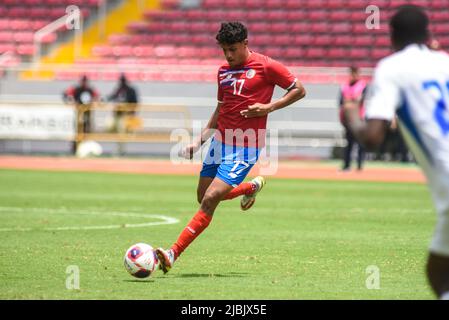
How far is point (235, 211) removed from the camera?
16.8 m

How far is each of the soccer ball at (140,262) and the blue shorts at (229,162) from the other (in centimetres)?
116

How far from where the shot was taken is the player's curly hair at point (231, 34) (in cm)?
959

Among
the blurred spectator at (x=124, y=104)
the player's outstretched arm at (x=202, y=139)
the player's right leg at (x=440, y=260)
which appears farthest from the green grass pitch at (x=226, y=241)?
the blurred spectator at (x=124, y=104)

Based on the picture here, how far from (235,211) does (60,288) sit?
28.7 feet

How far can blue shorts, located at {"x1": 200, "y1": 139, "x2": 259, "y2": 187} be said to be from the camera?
966 cm

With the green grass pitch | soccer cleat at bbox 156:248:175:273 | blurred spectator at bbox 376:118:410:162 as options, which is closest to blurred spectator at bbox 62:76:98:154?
blurred spectator at bbox 376:118:410:162

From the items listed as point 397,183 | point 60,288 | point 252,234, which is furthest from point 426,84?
point 397,183

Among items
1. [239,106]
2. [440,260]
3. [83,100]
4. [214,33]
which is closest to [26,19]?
[214,33]

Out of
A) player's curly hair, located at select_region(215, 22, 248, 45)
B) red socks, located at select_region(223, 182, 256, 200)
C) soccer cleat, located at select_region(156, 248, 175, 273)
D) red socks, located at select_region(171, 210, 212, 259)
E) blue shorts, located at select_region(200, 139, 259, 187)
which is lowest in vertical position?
soccer cleat, located at select_region(156, 248, 175, 273)

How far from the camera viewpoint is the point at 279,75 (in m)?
9.91

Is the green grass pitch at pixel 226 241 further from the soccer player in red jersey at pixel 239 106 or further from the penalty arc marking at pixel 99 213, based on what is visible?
the soccer player in red jersey at pixel 239 106

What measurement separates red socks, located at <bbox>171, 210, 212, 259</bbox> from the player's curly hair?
169 centimetres
